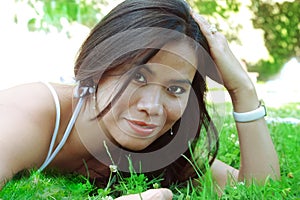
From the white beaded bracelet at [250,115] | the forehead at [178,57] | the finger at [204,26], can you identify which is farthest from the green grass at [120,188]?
the finger at [204,26]

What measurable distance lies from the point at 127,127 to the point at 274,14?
14.4m

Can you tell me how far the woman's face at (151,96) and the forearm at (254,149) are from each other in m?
0.34

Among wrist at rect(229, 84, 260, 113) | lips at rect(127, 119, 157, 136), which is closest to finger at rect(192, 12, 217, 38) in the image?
wrist at rect(229, 84, 260, 113)

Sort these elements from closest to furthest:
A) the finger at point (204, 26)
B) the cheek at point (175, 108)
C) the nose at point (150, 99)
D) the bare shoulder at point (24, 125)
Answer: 1. the bare shoulder at point (24, 125)
2. the nose at point (150, 99)
3. the cheek at point (175, 108)
4. the finger at point (204, 26)

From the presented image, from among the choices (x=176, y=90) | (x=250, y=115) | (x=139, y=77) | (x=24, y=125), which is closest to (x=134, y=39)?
(x=139, y=77)

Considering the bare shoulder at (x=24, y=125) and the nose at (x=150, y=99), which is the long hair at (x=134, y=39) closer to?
the nose at (x=150, y=99)

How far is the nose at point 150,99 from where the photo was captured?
6.61ft

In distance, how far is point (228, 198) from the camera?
5.71 ft

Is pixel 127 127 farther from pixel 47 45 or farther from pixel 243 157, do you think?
pixel 47 45

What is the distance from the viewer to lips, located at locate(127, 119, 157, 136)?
2076 mm

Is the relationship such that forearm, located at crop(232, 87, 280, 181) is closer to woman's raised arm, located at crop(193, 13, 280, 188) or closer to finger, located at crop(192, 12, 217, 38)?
woman's raised arm, located at crop(193, 13, 280, 188)

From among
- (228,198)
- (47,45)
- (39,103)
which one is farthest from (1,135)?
(47,45)

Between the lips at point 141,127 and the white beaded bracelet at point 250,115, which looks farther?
the white beaded bracelet at point 250,115

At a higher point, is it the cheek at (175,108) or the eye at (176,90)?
the eye at (176,90)
